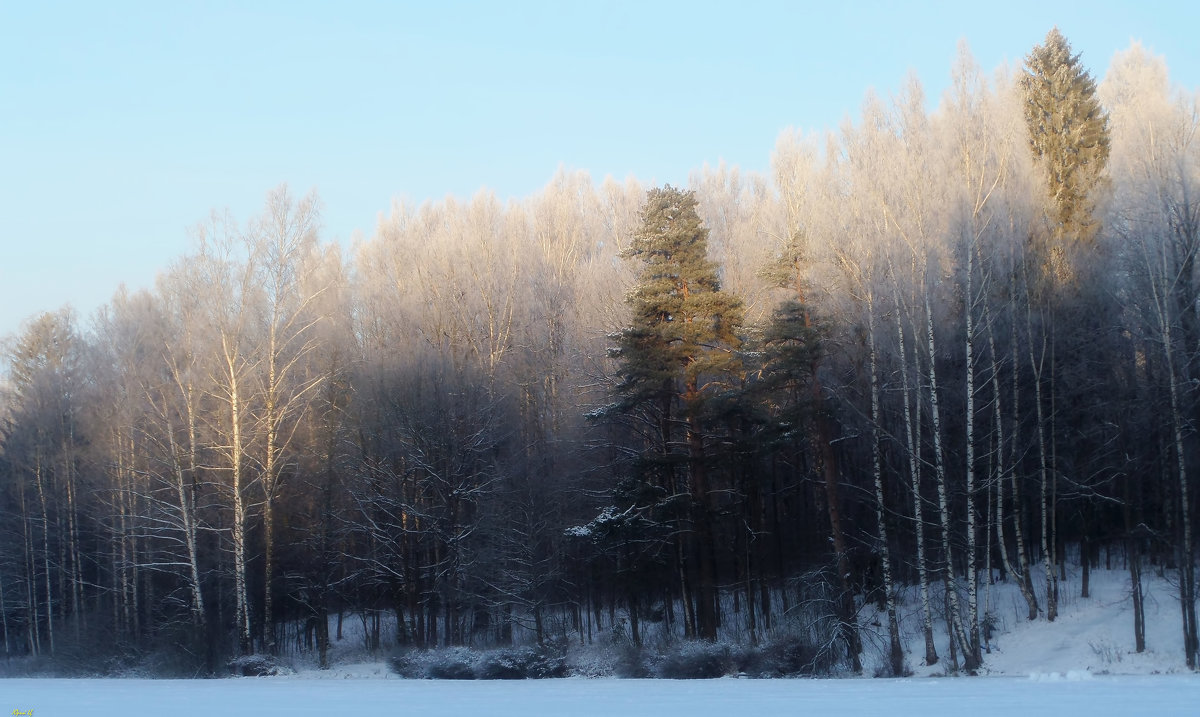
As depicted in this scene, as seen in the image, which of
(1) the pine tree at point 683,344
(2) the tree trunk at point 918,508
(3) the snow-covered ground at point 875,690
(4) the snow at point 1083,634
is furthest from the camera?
(1) the pine tree at point 683,344

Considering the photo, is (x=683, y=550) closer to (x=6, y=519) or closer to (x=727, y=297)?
(x=727, y=297)

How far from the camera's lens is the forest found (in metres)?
23.0

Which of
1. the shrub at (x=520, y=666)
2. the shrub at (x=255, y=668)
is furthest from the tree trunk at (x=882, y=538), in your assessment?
the shrub at (x=255, y=668)

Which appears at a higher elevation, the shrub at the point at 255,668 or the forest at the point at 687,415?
the forest at the point at 687,415

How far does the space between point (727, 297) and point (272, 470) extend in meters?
17.6

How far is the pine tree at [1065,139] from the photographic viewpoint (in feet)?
84.7

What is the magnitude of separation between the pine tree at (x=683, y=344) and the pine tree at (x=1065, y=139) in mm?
10246

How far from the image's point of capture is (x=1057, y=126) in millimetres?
27922

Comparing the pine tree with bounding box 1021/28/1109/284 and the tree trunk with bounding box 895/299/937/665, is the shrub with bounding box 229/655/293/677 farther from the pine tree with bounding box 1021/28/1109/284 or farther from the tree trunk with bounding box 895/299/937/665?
the pine tree with bounding box 1021/28/1109/284

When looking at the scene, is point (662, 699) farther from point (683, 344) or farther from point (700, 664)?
point (683, 344)

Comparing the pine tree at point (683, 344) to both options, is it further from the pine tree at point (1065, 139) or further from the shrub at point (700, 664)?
the pine tree at point (1065, 139)

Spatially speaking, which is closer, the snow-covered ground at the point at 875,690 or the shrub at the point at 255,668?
the snow-covered ground at the point at 875,690

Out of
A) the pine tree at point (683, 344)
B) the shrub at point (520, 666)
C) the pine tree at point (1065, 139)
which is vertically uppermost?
the pine tree at point (1065, 139)

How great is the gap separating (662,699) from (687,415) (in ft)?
40.8
